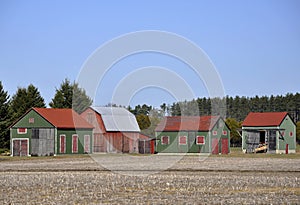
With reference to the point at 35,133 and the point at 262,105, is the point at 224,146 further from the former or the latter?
the point at 262,105

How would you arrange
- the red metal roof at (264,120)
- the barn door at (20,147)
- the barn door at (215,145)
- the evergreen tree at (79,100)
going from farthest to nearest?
the red metal roof at (264,120), the evergreen tree at (79,100), the barn door at (215,145), the barn door at (20,147)

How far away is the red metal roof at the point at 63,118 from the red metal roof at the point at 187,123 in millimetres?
11597

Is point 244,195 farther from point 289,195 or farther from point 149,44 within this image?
point 149,44

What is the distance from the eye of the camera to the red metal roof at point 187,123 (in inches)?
3206

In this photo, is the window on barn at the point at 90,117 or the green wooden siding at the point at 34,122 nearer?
the green wooden siding at the point at 34,122

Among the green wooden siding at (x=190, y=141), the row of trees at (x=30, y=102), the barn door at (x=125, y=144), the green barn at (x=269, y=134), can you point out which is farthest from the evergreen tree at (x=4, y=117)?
the green barn at (x=269, y=134)

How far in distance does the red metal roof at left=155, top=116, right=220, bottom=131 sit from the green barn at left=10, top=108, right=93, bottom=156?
13.9 m

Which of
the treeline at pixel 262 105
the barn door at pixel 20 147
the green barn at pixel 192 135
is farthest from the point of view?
the treeline at pixel 262 105

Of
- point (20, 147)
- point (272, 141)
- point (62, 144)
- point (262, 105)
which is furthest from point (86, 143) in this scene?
point (262, 105)

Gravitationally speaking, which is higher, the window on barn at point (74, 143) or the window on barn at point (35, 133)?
the window on barn at point (35, 133)

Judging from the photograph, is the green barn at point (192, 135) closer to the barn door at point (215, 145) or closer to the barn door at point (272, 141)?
the barn door at point (215, 145)

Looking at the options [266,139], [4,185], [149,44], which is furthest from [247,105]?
[4,185]

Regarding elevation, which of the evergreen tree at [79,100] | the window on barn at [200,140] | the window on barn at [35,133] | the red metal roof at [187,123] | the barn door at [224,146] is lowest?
the barn door at [224,146]

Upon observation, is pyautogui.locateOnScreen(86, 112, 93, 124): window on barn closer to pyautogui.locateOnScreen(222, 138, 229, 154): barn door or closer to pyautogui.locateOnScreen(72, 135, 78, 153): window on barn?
pyautogui.locateOnScreen(72, 135, 78, 153): window on barn
